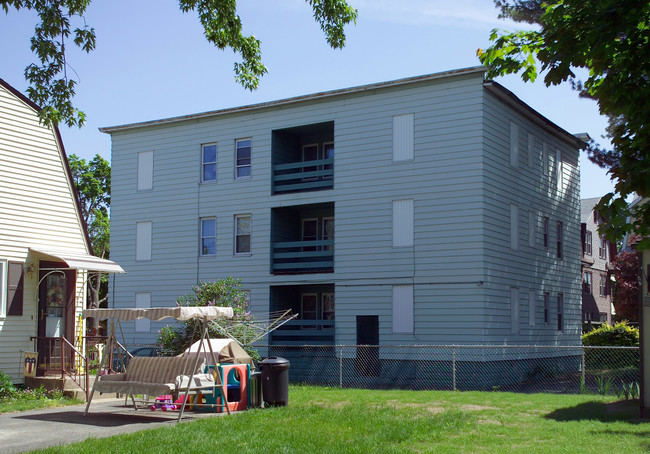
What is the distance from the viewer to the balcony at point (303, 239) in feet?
91.2

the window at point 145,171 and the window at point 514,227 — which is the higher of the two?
the window at point 145,171

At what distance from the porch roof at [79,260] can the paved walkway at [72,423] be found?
11.5 feet

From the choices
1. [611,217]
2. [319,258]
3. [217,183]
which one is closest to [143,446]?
[611,217]

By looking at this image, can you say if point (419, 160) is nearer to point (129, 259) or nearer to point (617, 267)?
point (129, 259)

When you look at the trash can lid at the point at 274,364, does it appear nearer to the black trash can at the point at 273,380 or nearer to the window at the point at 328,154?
the black trash can at the point at 273,380

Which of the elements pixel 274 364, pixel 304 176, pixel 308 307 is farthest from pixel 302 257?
pixel 274 364

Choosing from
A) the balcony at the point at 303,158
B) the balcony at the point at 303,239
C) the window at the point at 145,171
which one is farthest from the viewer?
the window at the point at 145,171

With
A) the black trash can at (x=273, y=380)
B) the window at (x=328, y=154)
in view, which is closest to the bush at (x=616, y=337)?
the window at (x=328, y=154)

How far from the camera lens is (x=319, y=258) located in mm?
28625

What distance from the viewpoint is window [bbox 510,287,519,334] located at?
2635 cm

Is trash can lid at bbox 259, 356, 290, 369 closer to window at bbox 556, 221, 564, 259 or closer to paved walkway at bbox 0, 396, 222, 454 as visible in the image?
paved walkway at bbox 0, 396, 222, 454

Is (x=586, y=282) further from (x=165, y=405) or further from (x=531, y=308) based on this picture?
(x=165, y=405)

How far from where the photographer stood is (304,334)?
90.5 feet

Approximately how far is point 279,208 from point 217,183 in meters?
2.93
